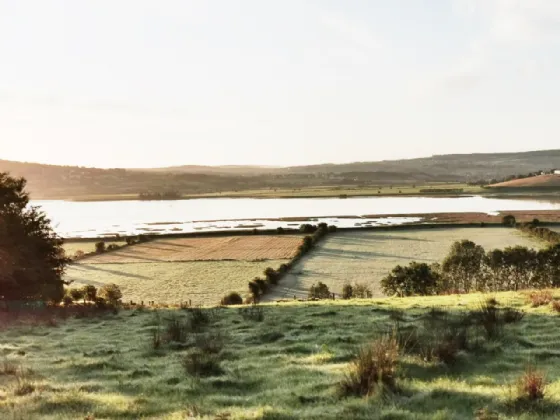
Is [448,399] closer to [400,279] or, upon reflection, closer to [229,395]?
[229,395]

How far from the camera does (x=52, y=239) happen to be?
3500cm

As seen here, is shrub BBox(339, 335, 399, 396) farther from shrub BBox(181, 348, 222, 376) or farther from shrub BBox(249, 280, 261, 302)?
shrub BBox(249, 280, 261, 302)

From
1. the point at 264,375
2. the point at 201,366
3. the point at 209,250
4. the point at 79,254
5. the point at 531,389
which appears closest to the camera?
the point at 531,389

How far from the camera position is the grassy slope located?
57.0 metres

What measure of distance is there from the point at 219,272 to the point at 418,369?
63.1 m

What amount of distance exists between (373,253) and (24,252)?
2463 inches

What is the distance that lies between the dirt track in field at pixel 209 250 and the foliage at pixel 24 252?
5000 cm

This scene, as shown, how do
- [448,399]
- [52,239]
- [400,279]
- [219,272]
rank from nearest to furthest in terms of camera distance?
1. [448,399]
2. [52,239]
3. [400,279]
4. [219,272]

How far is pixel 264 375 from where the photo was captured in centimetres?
1076

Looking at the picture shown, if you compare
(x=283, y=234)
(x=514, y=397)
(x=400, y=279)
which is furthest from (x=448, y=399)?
(x=283, y=234)

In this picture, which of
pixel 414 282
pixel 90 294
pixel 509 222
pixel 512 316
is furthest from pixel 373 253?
pixel 512 316

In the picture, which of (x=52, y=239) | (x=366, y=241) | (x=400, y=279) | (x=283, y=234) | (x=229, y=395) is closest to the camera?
(x=229, y=395)

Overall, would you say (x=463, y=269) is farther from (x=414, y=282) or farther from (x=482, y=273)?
(x=414, y=282)

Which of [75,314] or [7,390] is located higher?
[7,390]
